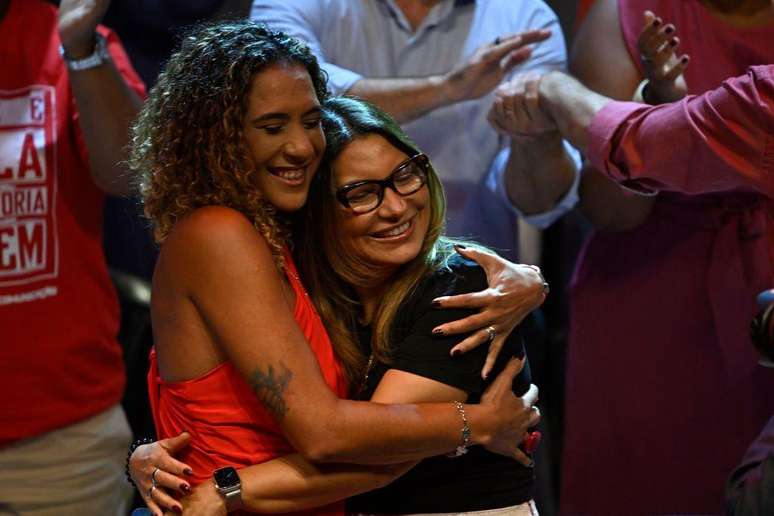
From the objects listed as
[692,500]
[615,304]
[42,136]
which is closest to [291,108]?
[42,136]

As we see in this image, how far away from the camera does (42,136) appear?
271 cm

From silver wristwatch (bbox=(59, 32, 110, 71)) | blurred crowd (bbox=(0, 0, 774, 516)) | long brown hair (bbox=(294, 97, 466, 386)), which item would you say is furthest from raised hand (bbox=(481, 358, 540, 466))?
silver wristwatch (bbox=(59, 32, 110, 71))

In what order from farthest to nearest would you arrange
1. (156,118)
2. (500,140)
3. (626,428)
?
(500,140) → (626,428) → (156,118)

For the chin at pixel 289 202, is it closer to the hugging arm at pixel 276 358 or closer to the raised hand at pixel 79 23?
the hugging arm at pixel 276 358

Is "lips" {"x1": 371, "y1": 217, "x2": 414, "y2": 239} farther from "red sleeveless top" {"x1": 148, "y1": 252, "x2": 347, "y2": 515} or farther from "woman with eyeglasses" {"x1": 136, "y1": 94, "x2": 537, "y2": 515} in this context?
"red sleeveless top" {"x1": 148, "y1": 252, "x2": 347, "y2": 515}

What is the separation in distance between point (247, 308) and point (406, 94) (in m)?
1.09

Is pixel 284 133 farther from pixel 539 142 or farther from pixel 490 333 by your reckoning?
pixel 539 142

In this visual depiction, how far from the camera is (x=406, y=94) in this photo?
2816 millimetres

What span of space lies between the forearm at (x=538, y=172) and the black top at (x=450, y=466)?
2.64 feet

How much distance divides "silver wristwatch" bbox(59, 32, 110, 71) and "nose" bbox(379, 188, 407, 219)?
3.02 feet

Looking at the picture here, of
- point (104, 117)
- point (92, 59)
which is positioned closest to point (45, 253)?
point (104, 117)

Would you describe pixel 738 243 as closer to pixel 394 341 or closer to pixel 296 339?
pixel 394 341

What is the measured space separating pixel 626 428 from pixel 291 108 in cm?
126

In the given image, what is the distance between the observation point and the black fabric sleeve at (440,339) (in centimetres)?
197
